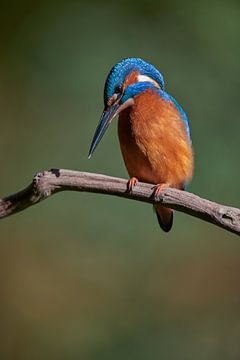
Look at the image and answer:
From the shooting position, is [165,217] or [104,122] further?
[165,217]

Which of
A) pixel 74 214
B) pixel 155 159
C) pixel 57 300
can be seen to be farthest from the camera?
pixel 74 214

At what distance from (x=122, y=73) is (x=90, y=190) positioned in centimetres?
63

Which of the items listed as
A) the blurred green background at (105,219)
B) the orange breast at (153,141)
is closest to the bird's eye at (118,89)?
the orange breast at (153,141)

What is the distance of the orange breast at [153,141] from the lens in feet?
11.3

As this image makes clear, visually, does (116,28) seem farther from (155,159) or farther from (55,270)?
(155,159)

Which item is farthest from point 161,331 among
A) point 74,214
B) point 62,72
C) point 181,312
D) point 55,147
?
point 62,72

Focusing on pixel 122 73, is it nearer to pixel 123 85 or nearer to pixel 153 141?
pixel 123 85

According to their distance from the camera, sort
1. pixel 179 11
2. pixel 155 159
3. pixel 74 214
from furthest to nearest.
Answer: pixel 179 11 → pixel 74 214 → pixel 155 159

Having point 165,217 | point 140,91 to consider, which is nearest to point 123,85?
point 140,91

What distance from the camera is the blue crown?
3.30 metres

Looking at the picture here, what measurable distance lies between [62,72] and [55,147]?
679mm

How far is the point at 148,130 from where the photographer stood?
344 centimetres

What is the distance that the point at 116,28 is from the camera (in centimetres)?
647

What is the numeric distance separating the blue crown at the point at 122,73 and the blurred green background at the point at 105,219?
6.67 ft
